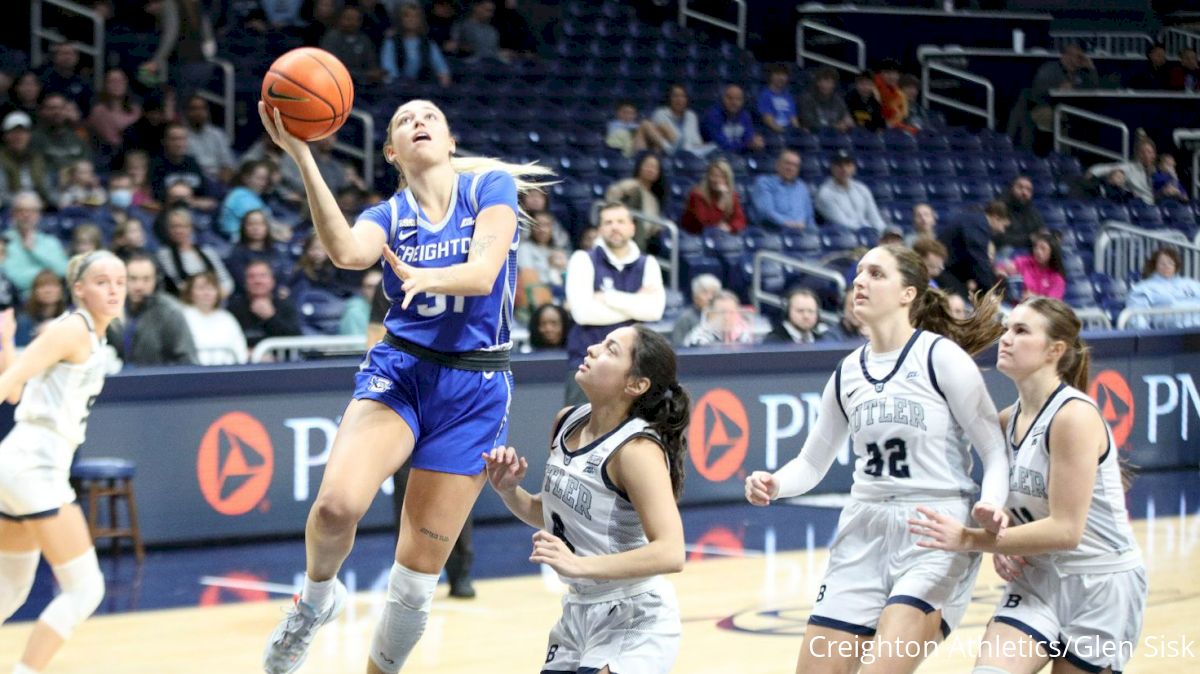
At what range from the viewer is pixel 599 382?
4211 mm

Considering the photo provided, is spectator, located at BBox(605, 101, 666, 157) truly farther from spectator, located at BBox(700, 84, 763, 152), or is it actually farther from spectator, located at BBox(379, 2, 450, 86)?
spectator, located at BBox(379, 2, 450, 86)

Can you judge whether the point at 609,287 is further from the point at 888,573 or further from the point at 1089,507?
the point at 1089,507

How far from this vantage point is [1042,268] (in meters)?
13.2

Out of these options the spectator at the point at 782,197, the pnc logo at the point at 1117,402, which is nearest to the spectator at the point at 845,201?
the spectator at the point at 782,197


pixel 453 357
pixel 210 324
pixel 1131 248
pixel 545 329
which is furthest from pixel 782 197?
pixel 453 357

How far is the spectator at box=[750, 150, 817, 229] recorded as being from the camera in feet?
45.5

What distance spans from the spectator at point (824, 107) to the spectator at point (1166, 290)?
3973 millimetres

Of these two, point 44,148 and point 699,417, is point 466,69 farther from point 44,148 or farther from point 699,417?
point 699,417

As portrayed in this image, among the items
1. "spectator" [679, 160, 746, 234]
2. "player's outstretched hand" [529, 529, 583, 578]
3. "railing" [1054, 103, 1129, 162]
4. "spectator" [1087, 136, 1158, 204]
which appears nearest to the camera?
"player's outstretched hand" [529, 529, 583, 578]

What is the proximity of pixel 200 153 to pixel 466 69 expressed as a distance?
3.56m

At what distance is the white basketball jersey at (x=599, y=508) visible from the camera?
4195 mm

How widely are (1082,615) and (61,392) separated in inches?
136

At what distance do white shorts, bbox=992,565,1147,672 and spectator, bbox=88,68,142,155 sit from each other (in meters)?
9.08

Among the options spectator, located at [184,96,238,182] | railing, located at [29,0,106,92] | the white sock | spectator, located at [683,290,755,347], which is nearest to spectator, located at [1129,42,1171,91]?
spectator, located at [683,290,755,347]
